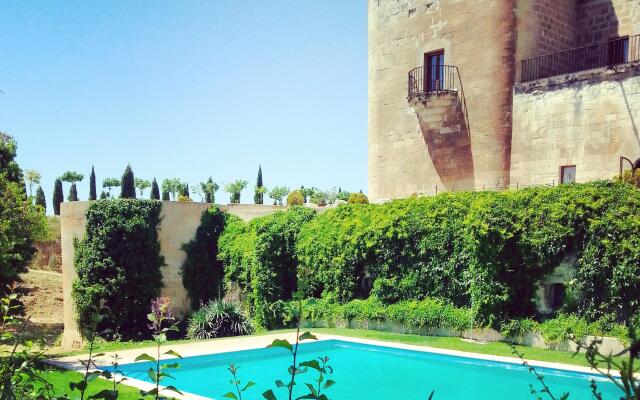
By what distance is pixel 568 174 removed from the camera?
691 inches

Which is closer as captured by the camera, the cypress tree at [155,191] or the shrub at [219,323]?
the shrub at [219,323]

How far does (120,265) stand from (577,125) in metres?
15.5

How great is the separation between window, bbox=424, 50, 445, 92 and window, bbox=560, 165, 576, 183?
5.13 metres

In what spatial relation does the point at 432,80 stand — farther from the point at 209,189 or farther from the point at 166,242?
the point at 209,189

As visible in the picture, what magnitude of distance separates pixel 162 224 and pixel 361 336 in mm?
9811

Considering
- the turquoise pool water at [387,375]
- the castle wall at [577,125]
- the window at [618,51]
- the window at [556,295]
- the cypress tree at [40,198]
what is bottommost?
the turquoise pool water at [387,375]

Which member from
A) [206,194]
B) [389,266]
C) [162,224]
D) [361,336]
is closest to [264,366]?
[361,336]

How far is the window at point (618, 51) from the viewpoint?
62.2ft

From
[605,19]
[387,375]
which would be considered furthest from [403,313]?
[605,19]

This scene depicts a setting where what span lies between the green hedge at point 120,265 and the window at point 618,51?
54.7ft

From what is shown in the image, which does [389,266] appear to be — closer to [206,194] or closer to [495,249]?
[495,249]

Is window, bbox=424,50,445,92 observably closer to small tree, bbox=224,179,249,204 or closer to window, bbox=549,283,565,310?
window, bbox=549,283,565,310

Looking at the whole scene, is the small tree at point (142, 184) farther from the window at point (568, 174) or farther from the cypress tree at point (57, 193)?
the window at point (568, 174)

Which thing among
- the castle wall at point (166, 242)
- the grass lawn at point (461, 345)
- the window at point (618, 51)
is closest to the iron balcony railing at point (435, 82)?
the window at point (618, 51)
